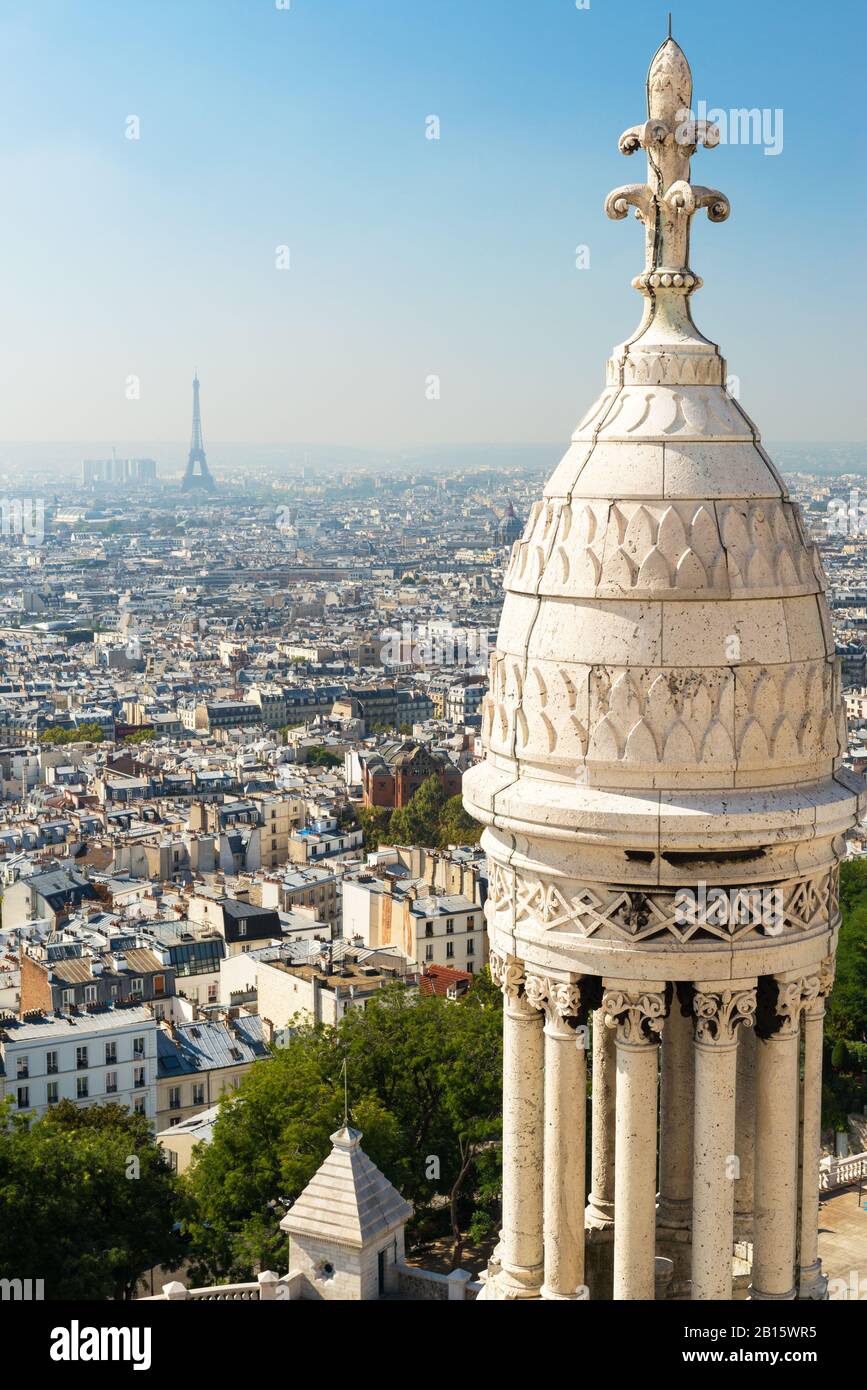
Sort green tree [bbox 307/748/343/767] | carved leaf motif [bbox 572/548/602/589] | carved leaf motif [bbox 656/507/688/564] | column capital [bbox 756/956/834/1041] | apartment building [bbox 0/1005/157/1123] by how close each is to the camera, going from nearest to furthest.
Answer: carved leaf motif [bbox 656/507/688/564]
carved leaf motif [bbox 572/548/602/589]
column capital [bbox 756/956/834/1041]
apartment building [bbox 0/1005/157/1123]
green tree [bbox 307/748/343/767]

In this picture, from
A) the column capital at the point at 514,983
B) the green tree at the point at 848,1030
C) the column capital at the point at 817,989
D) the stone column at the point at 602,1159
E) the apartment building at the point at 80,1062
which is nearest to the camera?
the column capital at the point at 817,989

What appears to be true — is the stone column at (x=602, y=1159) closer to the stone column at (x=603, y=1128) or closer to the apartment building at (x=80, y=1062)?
the stone column at (x=603, y=1128)

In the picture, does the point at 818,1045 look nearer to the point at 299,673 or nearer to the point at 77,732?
the point at 77,732

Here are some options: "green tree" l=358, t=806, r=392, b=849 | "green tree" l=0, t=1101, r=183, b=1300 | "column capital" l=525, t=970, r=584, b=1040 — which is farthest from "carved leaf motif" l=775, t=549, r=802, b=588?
"green tree" l=358, t=806, r=392, b=849

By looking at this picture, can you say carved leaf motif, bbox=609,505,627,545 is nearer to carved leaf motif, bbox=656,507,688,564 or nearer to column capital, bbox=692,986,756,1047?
carved leaf motif, bbox=656,507,688,564

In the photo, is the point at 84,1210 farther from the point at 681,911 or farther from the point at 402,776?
the point at 402,776

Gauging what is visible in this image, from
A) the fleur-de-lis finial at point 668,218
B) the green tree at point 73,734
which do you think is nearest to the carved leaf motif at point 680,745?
the fleur-de-lis finial at point 668,218
